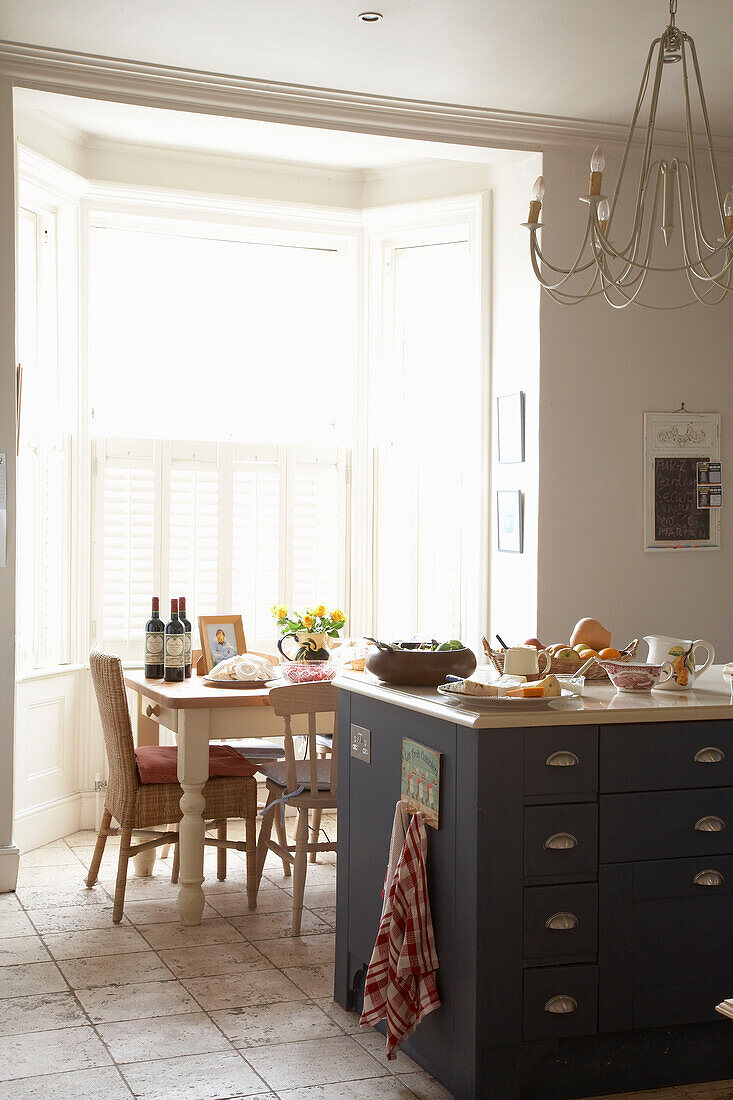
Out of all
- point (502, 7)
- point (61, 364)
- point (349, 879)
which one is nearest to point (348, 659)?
point (349, 879)

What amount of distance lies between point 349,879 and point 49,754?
7.28 ft

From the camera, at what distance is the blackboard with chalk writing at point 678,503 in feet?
15.6

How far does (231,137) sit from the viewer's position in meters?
4.91

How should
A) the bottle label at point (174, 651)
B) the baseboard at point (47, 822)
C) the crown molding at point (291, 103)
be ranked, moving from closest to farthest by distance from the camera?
the crown molding at point (291, 103)
the bottle label at point (174, 651)
the baseboard at point (47, 822)

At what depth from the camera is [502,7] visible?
12.0 feet

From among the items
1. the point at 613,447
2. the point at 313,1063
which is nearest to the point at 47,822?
the point at 313,1063

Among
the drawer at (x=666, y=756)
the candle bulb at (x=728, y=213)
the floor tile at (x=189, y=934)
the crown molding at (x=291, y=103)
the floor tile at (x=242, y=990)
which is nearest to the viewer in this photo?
the drawer at (x=666, y=756)

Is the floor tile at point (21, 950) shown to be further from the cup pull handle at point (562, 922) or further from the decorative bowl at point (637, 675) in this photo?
the decorative bowl at point (637, 675)

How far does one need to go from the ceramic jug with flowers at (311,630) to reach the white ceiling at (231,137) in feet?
6.37

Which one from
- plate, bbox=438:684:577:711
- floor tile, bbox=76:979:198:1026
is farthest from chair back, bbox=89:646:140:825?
plate, bbox=438:684:577:711

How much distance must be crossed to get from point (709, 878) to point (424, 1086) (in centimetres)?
84

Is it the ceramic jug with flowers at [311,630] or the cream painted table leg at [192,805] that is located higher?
the ceramic jug with flowers at [311,630]

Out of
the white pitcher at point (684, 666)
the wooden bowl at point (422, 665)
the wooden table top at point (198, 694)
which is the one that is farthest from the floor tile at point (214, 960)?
the white pitcher at point (684, 666)

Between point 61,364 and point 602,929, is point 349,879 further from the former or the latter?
point 61,364
